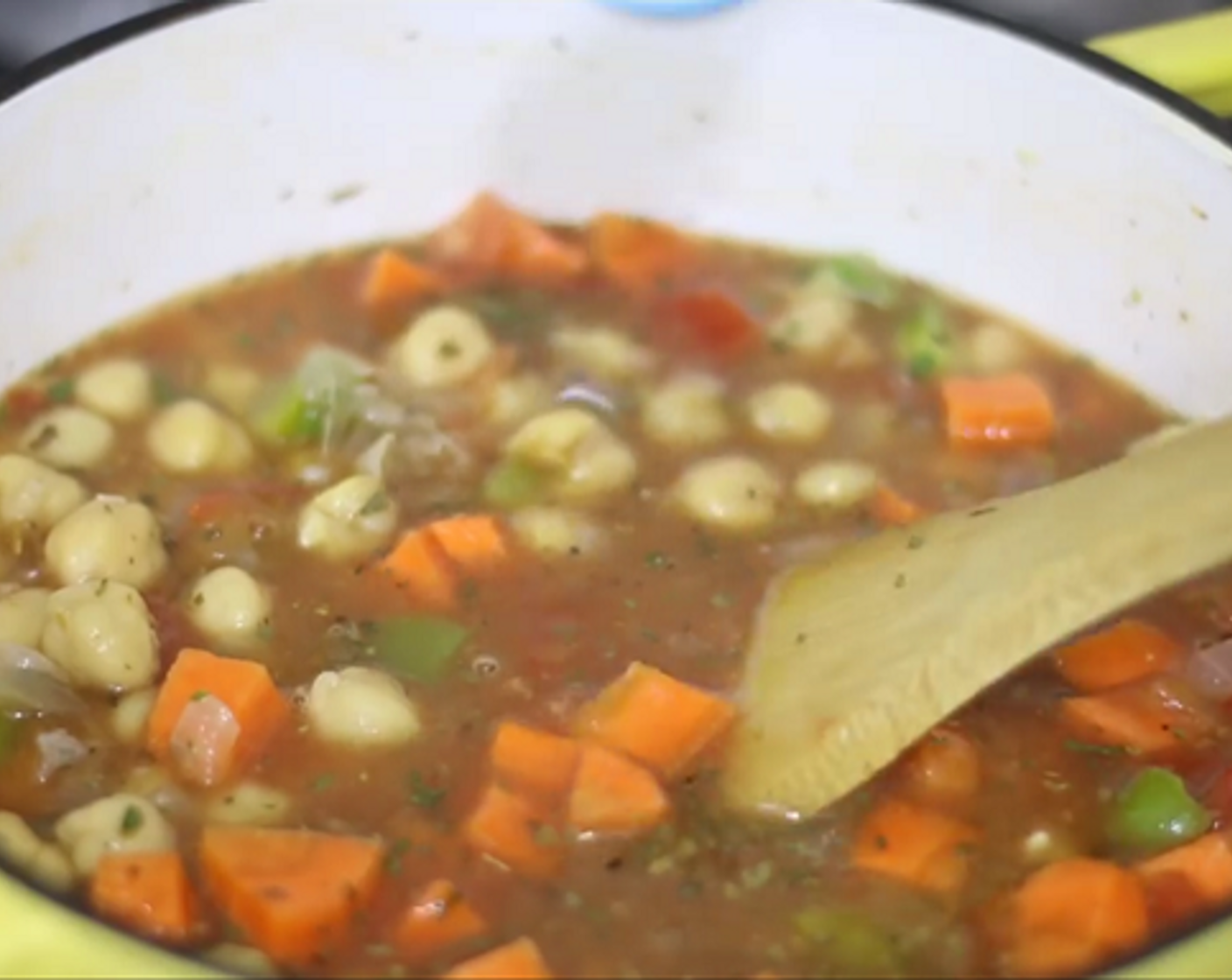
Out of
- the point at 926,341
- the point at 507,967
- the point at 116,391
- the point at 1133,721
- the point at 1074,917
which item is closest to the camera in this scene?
the point at 507,967

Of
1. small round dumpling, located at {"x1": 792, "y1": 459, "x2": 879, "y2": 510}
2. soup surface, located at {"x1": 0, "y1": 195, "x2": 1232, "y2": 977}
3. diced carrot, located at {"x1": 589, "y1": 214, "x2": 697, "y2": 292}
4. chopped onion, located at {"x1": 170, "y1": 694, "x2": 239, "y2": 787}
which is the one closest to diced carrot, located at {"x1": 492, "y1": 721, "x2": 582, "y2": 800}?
soup surface, located at {"x1": 0, "y1": 195, "x2": 1232, "y2": 977}

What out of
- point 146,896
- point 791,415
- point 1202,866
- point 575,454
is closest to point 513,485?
point 575,454

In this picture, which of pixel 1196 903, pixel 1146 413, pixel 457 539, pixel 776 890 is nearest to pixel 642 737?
pixel 776 890

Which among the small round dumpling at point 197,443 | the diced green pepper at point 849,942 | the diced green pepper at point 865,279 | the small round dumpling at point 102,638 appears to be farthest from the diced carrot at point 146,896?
the diced green pepper at point 865,279

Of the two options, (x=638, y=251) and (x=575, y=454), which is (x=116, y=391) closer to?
(x=575, y=454)

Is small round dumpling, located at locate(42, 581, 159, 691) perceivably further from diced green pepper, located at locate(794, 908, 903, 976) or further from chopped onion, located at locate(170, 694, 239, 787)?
diced green pepper, located at locate(794, 908, 903, 976)

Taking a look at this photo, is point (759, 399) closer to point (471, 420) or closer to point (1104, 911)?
point (471, 420)
